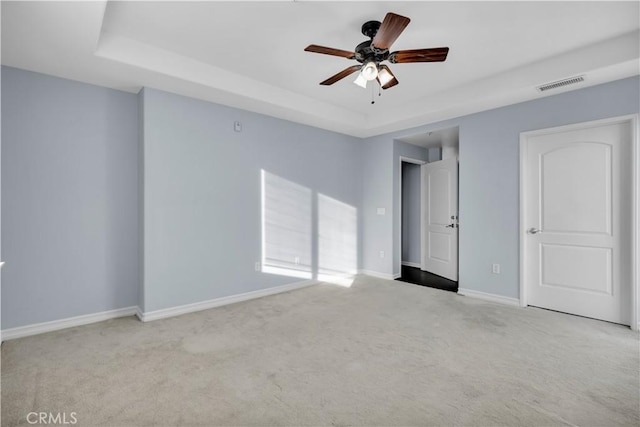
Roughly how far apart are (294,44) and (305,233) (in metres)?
2.62

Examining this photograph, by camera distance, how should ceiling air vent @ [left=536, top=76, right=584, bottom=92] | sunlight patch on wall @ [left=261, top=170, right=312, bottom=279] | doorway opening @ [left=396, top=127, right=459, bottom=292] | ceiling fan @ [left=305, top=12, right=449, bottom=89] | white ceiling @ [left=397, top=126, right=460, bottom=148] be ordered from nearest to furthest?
1. ceiling fan @ [left=305, top=12, right=449, bottom=89]
2. ceiling air vent @ [left=536, top=76, right=584, bottom=92]
3. sunlight patch on wall @ [left=261, top=170, right=312, bottom=279]
4. white ceiling @ [left=397, top=126, right=460, bottom=148]
5. doorway opening @ [left=396, top=127, right=459, bottom=292]

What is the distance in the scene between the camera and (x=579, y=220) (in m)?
3.47

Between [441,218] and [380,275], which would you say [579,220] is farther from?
[380,275]

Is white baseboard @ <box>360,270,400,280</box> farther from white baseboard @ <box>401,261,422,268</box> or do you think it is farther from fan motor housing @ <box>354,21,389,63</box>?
fan motor housing @ <box>354,21,389,63</box>

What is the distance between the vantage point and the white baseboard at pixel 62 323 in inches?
112

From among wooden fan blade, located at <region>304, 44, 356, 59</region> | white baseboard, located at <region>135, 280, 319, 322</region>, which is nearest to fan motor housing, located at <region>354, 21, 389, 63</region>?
wooden fan blade, located at <region>304, 44, 356, 59</region>

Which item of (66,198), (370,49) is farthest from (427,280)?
(66,198)

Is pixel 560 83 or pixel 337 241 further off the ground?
pixel 560 83

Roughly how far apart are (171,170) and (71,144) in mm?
922

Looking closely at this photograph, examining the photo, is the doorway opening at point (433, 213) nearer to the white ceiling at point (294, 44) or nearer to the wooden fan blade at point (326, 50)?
the white ceiling at point (294, 44)

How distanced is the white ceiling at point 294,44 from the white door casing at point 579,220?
61 centimetres

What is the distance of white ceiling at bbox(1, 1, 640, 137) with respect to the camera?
241cm
